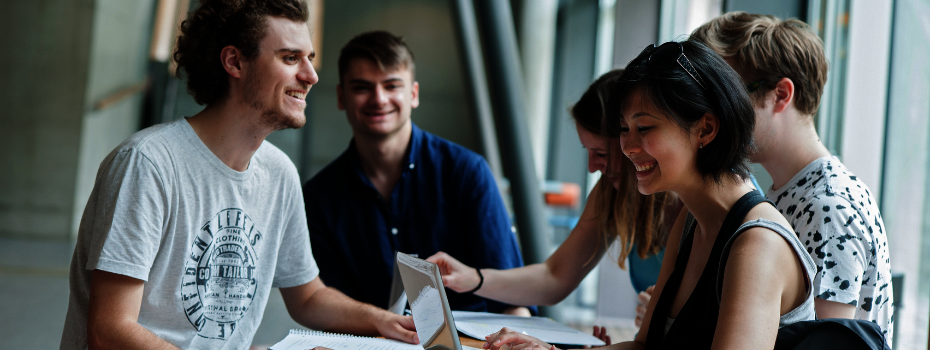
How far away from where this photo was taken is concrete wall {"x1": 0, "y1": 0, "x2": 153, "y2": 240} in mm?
7551

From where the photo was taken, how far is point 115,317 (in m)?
1.36

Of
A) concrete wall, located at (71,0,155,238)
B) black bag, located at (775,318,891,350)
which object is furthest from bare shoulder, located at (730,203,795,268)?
concrete wall, located at (71,0,155,238)

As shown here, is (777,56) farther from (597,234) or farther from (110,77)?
(110,77)

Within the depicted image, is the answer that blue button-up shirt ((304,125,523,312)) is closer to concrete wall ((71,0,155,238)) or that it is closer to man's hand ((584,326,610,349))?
man's hand ((584,326,610,349))

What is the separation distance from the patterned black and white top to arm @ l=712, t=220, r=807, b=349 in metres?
0.24

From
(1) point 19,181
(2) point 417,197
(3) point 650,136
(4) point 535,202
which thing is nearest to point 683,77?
(3) point 650,136

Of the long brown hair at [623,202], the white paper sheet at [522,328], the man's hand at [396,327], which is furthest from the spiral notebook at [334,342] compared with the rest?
the long brown hair at [623,202]

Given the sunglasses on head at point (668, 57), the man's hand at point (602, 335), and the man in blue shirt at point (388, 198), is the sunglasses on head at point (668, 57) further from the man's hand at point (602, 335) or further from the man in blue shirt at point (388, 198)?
the man in blue shirt at point (388, 198)

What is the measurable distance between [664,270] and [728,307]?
0.35m

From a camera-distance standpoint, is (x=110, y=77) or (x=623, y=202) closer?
(x=623, y=202)

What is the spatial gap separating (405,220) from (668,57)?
55.4 inches

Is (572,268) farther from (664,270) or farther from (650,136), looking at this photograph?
(650,136)

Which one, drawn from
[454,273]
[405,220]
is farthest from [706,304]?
[405,220]

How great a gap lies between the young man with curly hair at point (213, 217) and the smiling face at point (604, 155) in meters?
0.67
